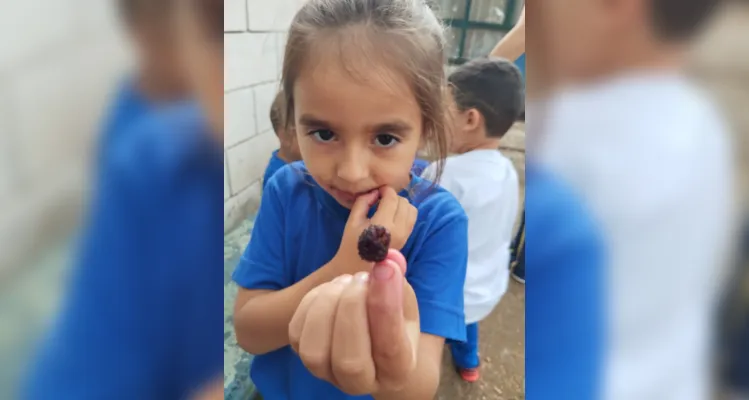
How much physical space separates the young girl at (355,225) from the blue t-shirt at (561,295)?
0.06m

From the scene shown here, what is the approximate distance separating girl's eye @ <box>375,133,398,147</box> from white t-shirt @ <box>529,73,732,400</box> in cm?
11

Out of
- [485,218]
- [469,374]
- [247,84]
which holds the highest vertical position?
[247,84]

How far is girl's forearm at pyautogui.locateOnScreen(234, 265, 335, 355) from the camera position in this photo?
353mm

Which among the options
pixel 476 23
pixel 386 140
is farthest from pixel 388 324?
pixel 476 23

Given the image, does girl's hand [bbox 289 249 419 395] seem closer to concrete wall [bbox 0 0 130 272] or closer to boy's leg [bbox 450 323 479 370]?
boy's leg [bbox 450 323 479 370]

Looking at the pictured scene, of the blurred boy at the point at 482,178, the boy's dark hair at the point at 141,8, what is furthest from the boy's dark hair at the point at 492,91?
the boy's dark hair at the point at 141,8

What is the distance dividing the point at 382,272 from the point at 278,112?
158 millimetres

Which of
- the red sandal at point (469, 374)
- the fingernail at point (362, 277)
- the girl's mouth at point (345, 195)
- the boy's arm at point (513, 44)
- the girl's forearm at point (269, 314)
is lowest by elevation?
the red sandal at point (469, 374)

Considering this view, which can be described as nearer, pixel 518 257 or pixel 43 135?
pixel 43 135

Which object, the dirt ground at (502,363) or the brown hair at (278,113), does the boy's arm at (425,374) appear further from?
the brown hair at (278,113)

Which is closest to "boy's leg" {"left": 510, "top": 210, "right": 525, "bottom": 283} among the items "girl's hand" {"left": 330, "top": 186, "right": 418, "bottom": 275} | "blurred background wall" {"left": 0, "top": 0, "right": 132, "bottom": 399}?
"girl's hand" {"left": 330, "top": 186, "right": 418, "bottom": 275}

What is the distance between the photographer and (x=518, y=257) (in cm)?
41

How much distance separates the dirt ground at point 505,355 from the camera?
0.38 m

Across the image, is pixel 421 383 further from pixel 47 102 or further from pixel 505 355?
pixel 47 102
